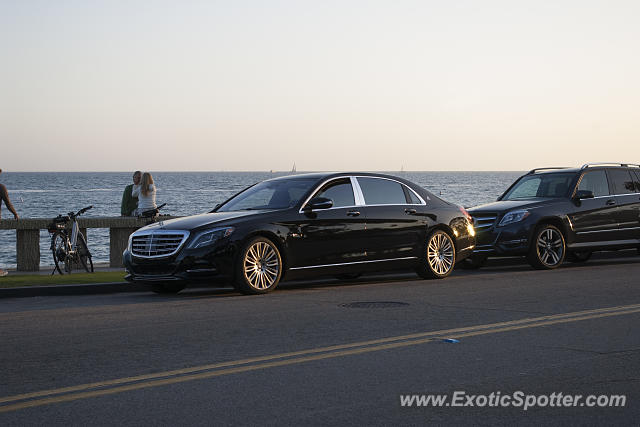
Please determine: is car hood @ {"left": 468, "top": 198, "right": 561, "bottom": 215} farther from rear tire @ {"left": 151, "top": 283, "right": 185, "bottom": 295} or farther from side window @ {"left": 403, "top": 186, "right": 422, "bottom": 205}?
rear tire @ {"left": 151, "top": 283, "right": 185, "bottom": 295}

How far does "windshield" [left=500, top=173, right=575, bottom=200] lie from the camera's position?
17344 mm

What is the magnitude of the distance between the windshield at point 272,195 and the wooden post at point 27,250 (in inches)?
203

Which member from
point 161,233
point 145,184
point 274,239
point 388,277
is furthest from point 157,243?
point 145,184

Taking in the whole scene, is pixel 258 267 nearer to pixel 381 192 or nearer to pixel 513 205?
pixel 381 192

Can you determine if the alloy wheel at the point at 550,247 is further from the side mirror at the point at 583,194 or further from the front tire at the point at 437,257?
the front tire at the point at 437,257

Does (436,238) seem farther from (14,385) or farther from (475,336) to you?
(14,385)

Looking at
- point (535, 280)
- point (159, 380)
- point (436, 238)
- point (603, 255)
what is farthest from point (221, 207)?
point (603, 255)

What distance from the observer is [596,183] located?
17.6 m

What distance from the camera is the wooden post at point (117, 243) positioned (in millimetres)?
18078

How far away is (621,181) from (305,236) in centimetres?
769

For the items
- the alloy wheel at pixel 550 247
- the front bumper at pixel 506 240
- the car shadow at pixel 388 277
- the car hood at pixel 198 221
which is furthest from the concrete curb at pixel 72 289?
the alloy wheel at pixel 550 247

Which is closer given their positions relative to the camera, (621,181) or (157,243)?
(157,243)

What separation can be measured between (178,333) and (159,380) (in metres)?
2.24

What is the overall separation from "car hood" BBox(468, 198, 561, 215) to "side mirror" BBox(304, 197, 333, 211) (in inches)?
179
